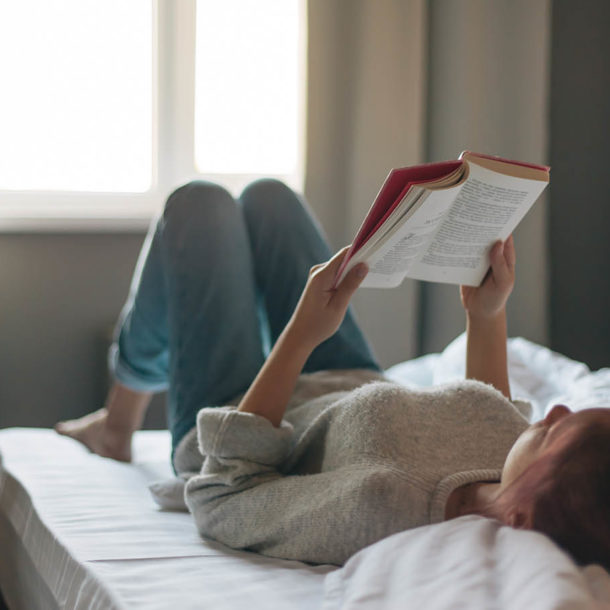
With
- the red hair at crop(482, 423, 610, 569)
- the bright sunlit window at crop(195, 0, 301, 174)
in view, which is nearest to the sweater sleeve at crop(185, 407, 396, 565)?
the red hair at crop(482, 423, 610, 569)

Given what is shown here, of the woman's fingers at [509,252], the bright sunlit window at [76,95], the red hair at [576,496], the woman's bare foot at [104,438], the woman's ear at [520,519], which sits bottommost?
the woman's bare foot at [104,438]

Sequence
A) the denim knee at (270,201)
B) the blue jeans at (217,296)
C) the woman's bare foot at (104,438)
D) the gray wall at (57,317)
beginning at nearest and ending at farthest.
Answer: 1. the blue jeans at (217,296)
2. the denim knee at (270,201)
3. the woman's bare foot at (104,438)
4. the gray wall at (57,317)

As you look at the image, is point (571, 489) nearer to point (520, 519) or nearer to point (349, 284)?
point (520, 519)

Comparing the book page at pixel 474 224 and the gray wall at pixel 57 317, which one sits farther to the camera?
the gray wall at pixel 57 317

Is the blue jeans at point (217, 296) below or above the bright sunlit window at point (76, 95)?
below

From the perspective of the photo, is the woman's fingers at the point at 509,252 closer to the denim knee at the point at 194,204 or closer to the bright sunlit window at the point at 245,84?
the denim knee at the point at 194,204

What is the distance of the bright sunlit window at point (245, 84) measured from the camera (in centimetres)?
267

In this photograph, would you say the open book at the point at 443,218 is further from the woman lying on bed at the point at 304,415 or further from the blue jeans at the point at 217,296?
the blue jeans at the point at 217,296

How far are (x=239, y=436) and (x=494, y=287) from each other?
17.8 inches

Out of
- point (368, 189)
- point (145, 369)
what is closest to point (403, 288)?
point (368, 189)

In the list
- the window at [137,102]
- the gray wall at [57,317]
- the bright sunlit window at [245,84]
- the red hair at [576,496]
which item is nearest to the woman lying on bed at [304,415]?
the red hair at [576,496]

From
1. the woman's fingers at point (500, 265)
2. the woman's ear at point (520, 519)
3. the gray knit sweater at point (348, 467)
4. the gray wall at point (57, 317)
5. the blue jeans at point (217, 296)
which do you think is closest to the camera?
the woman's ear at point (520, 519)

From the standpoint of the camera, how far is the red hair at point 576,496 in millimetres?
750

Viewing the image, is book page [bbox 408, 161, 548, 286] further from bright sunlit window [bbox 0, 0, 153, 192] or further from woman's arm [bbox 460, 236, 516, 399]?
bright sunlit window [bbox 0, 0, 153, 192]
